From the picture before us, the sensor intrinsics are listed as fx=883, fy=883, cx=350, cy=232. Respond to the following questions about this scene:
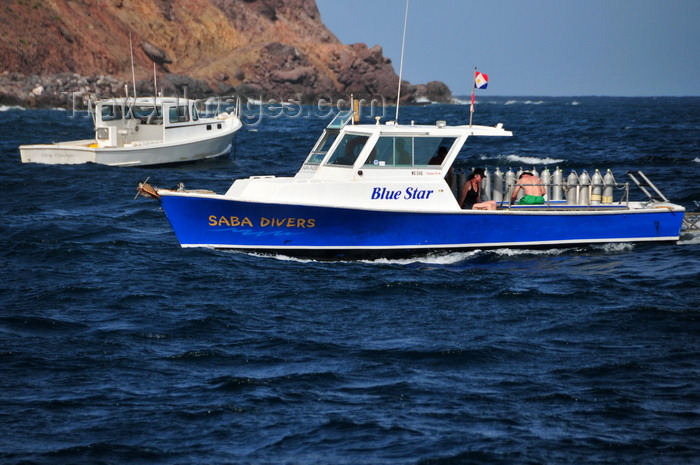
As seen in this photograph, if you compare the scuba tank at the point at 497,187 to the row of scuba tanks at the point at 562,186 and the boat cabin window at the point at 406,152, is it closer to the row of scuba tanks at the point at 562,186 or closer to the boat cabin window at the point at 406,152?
the row of scuba tanks at the point at 562,186

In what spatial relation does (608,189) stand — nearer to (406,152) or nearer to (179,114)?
(406,152)

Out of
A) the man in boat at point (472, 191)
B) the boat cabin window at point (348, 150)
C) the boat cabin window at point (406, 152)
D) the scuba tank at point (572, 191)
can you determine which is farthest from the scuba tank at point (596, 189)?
the boat cabin window at point (348, 150)

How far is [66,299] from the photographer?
14.5 meters

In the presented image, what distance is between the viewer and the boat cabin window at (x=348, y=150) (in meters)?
16.7

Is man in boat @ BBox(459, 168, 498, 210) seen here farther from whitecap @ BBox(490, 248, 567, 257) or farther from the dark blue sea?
the dark blue sea

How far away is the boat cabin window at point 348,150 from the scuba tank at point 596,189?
5.03m

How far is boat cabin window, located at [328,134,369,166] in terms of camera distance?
16.7m

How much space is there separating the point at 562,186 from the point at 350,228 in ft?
16.0

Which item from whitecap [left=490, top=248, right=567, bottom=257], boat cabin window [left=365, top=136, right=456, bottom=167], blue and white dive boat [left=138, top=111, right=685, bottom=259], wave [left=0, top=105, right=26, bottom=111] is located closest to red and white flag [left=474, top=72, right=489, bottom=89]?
blue and white dive boat [left=138, top=111, right=685, bottom=259]

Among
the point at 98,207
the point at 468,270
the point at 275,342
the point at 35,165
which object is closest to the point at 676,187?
the point at 468,270

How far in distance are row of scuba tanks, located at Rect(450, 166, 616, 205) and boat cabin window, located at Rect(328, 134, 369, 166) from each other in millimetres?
2198

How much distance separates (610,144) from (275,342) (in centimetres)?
3802

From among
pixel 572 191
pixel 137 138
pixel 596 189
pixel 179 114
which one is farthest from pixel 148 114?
pixel 596 189

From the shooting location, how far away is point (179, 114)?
3438 centimetres
